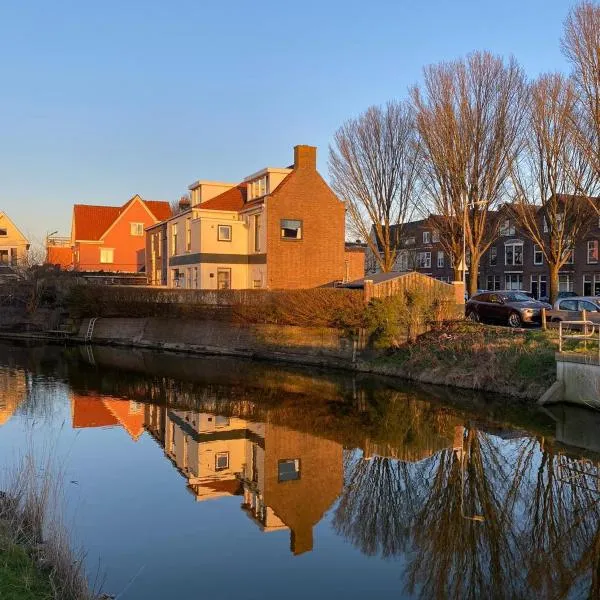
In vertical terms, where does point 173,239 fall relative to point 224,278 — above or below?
above

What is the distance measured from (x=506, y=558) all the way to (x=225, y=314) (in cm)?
2667

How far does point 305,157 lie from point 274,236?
5.40 metres

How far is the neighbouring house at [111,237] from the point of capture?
205ft

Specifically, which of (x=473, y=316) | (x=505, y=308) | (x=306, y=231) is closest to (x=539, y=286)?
Result: (x=306, y=231)

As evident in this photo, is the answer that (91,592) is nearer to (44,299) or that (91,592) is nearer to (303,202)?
(303,202)

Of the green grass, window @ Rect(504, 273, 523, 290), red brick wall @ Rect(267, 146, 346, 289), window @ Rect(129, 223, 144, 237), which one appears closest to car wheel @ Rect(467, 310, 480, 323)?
red brick wall @ Rect(267, 146, 346, 289)

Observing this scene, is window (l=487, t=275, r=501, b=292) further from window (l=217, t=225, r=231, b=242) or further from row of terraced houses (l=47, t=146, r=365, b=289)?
window (l=217, t=225, r=231, b=242)

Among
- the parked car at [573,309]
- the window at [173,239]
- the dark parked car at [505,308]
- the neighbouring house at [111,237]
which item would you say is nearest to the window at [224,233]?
the window at [173,239]

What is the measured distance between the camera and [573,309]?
2733cm

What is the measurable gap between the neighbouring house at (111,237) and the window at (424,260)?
3170 cm

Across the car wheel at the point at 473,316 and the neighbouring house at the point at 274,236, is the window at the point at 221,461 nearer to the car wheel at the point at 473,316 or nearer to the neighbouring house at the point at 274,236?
the car wheel at the point at 473,316

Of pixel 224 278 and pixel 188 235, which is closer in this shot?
pixel 224 278

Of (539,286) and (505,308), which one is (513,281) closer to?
(539,286)

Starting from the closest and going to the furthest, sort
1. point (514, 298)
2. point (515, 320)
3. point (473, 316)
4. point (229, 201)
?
point (515, 320), point (514, 298), point (473, 316), point (229, 201)
